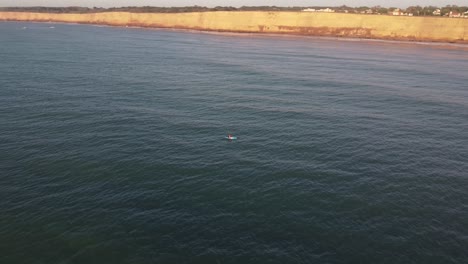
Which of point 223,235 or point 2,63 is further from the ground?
point 2,63

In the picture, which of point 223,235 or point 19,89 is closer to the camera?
point 223,235

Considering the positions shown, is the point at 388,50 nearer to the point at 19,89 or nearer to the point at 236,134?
the point at 236,134

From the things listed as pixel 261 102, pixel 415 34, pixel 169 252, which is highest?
pixel 415 34

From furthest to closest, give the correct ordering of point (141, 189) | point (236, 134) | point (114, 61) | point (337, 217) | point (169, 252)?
1. point (114, 61)
2. point (236, 134)
3. point (141, 189)
4. point (337, 217)
5. point (169, 252)

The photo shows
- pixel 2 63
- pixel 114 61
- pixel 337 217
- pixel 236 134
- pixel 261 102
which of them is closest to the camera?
pixel 337 217

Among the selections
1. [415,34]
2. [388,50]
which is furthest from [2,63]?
[415,34]

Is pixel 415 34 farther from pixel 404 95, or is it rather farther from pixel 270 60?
pixel 404 95
